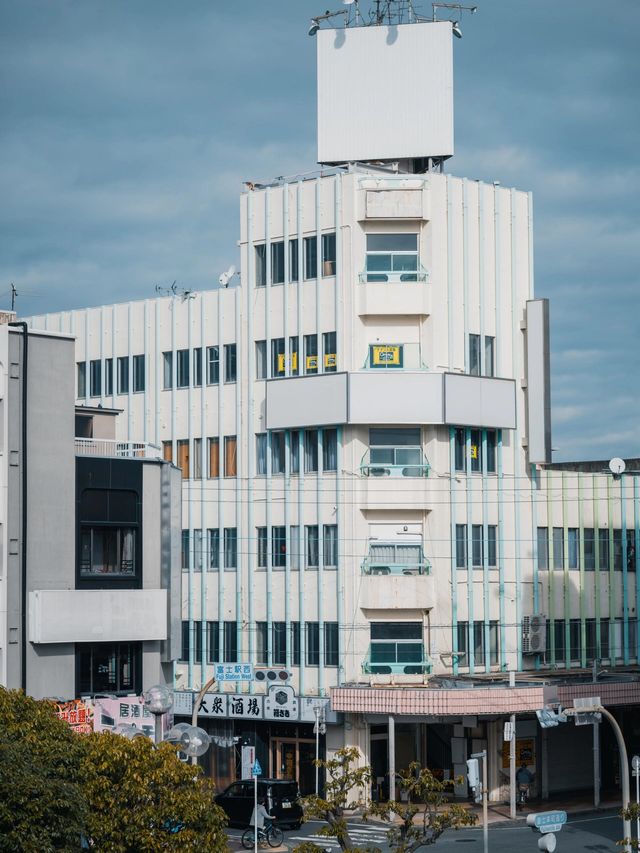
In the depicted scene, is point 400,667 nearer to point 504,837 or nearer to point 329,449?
point 329,449

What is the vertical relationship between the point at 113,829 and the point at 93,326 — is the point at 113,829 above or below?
→ below

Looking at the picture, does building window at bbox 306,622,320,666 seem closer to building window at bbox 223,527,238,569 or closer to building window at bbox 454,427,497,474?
building window at bbox 223,527,238,569

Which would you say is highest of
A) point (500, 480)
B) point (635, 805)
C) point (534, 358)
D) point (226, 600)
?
point (534, 358)

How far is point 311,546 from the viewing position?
2778 inches

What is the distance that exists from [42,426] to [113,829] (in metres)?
19.1

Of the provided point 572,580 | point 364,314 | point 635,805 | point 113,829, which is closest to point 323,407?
point 364,314

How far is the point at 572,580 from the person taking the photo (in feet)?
245

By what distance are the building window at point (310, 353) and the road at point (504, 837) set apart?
1973 centimetres

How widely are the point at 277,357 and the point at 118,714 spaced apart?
23259 mm

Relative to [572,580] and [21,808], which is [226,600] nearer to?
[572,580]

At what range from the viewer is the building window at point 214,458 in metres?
74.4

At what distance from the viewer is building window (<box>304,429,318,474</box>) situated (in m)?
70.5

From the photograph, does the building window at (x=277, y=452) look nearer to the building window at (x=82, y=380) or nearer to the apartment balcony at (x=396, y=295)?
the apartment balcony at (x=396, y=295)

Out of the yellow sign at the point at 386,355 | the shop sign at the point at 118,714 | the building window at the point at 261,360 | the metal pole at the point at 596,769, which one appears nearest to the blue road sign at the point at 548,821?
the shop sign at the point at 118,714
